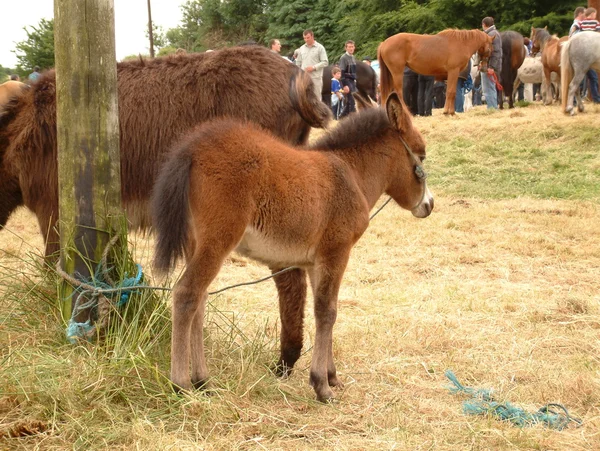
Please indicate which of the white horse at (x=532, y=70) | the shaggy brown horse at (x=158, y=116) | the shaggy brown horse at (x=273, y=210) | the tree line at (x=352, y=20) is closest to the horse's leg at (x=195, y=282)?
the shaggy brown horse at (x=273, y=210)

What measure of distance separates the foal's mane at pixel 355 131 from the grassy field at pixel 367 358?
122 centimetres

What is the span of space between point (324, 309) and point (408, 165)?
1153 mm

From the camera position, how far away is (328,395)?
397 cm

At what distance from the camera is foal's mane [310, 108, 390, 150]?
4.40 meters

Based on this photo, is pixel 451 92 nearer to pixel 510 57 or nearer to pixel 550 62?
pixel 510 57

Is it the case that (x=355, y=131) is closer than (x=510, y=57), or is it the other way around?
(x=355, y=131)

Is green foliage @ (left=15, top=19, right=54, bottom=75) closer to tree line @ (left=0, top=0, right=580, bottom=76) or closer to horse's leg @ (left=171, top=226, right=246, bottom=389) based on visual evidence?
tree line @ (left=0, top=0, right=580, bottom=76)

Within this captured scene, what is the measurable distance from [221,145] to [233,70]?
1.19m

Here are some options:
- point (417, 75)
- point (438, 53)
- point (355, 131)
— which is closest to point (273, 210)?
point (355, 131)

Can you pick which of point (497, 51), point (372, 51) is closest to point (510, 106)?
point (497, 51)

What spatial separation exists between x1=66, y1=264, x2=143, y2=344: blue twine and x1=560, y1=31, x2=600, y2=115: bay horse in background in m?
12.8

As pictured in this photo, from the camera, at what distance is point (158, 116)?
4.64 metres

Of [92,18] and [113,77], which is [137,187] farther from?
[92,18]

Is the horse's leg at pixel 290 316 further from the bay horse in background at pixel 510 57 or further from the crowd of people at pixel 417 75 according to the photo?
the bay horse in background at pixel 510 57
